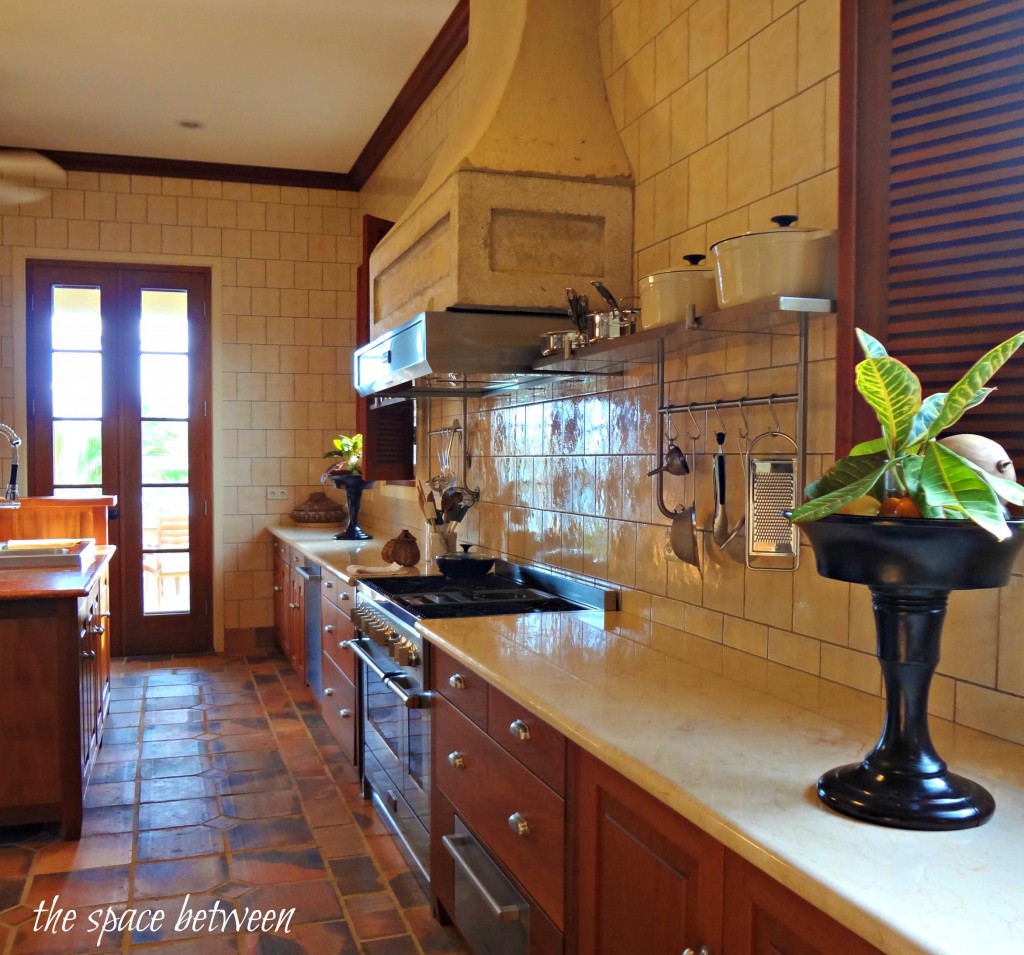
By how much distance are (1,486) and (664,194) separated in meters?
4.80

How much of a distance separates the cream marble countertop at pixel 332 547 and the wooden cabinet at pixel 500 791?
1259 mm

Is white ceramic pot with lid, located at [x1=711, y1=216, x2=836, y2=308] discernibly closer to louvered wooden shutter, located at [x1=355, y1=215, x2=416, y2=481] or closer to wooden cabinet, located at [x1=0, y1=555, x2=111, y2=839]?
wooden cabinet, located at [x1=0, y1=555, x2=111, y2=839]

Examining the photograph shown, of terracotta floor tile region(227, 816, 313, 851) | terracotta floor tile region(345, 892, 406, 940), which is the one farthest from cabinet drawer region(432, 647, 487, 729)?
terracotta floor tile region(227, 816, 313, 851)

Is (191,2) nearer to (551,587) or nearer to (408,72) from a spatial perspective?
(408,72)

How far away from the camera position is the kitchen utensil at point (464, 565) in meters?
3.56

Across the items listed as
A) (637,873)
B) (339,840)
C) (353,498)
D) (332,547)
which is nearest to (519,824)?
(637,873)

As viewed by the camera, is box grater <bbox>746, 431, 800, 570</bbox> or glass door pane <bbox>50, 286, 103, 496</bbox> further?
glass door pane <bbox>50, 286, 103, 496</bbox>

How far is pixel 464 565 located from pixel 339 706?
3.36 feet

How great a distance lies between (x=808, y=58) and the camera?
2.04 meters

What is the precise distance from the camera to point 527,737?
1.94 metres

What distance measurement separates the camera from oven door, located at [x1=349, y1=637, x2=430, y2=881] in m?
2.71

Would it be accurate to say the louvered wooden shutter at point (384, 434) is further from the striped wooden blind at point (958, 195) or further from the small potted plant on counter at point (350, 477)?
the striped wooden blind at point (958, 195)

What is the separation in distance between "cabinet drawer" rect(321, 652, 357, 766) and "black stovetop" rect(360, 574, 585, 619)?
614mm

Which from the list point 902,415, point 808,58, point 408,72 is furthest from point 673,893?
point 408,72
